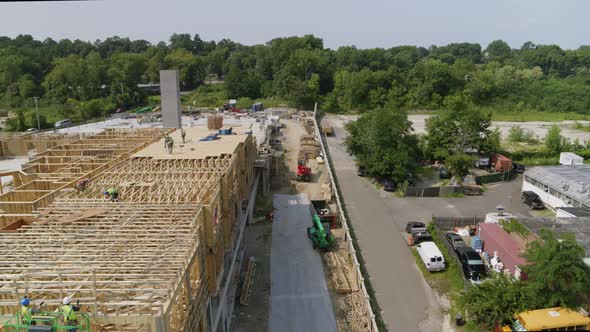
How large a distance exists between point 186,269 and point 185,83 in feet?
292

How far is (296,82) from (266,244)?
5204 cm

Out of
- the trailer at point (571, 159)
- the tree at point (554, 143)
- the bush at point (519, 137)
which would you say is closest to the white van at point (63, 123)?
the bush at point (519, 137)

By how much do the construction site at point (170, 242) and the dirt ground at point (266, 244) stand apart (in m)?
0.08

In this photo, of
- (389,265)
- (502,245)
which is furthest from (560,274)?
(389,265)

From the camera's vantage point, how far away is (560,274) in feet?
51.3

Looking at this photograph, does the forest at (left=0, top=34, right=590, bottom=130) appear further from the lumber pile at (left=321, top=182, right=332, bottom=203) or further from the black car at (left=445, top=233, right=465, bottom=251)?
the black car at (left=445, top=233, right=465, bottom=251)

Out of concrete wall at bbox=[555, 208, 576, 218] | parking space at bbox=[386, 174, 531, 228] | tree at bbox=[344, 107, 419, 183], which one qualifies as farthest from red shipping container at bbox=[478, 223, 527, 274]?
tree at bbox=[344, 107, 419, 183]

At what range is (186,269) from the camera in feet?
34.3

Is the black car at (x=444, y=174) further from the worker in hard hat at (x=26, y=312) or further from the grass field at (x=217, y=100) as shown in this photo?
the grass field at (x=217, y=100)

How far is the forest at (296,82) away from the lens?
243 ft

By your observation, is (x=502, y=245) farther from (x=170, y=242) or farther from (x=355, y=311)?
(x=170, y=242)

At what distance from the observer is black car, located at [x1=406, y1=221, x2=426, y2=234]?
24.4m

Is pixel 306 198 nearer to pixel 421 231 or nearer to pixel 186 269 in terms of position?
pixel 421 231

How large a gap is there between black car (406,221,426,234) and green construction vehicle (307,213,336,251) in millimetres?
4589
